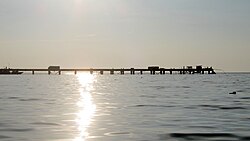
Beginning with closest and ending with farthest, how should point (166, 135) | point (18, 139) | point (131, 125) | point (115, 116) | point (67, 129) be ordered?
point (18, 139), point (166, 135), point (67, 129), point (131, 125), point (115, 116)

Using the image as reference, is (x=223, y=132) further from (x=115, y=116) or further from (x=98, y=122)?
(x=115, y=116)

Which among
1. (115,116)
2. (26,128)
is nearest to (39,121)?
(26,128)

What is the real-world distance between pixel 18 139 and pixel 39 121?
6.78 m

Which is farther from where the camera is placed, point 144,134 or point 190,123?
point 190,123

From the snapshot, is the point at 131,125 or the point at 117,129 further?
the point at 131,125

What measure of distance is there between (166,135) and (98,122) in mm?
5939

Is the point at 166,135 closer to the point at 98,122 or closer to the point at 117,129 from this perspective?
the point at 117,129

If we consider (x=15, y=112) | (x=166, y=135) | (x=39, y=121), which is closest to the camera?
(x=166, y=135)

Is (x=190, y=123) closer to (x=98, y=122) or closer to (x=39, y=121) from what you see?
(x=98, y=122)

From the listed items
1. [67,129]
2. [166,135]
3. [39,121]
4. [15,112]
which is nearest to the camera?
[166,135]

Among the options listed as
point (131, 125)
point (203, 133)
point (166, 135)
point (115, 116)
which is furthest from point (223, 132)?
point (115, 116)

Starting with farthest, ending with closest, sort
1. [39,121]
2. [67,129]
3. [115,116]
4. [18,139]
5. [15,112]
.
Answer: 1. [15,112]
2. [115,116]
3. [39,121]
4. [67,129]
5. [18,139]

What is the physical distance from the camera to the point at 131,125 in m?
24.3

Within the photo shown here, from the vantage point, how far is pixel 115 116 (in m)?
29.2
